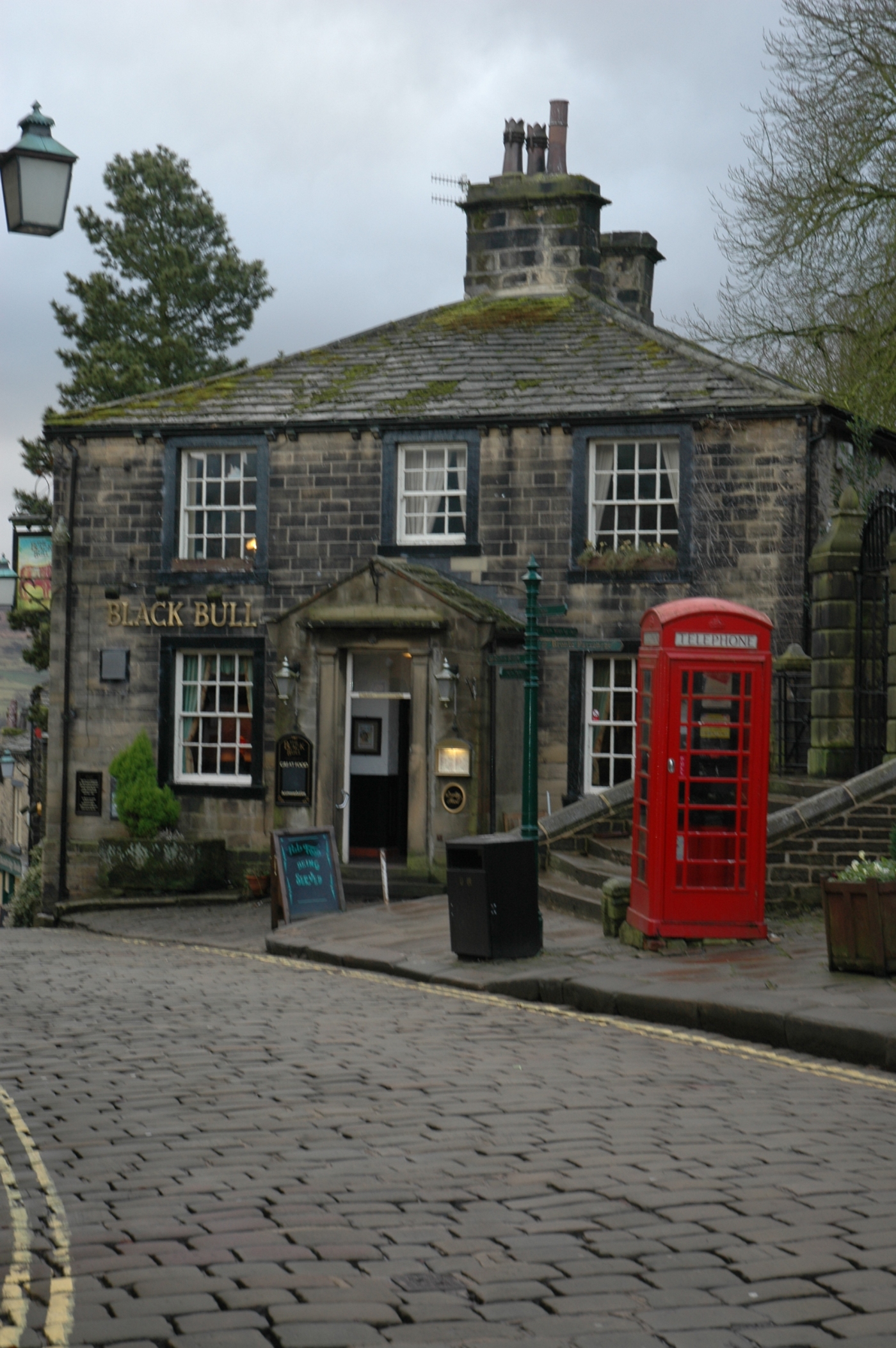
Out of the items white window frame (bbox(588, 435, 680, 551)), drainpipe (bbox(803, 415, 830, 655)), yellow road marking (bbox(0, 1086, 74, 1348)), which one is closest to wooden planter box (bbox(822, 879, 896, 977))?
yellow road marking (bbox(0, 1086, 74, 1348))

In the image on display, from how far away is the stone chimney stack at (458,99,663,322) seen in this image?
78.6ft

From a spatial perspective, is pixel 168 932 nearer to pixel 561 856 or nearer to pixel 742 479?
pixel 561 856

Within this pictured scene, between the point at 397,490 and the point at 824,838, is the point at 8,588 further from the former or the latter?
the point at 824,838

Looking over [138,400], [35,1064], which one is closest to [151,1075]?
[35,1064]

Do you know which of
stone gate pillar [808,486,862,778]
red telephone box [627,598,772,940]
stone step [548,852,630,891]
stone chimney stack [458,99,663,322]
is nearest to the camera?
red telephone box [627,598,772,940]

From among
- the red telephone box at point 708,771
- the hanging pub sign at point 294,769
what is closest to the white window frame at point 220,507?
the hanging pub sign at point 294,769

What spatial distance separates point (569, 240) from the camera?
24016 mm

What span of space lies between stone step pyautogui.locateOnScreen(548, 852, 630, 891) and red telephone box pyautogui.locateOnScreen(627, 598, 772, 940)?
2.82 m

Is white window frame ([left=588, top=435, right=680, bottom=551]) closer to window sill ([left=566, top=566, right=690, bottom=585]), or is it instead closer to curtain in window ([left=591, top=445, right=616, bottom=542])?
curtain in window ([left=591, top=445, right=616, bottom=542])

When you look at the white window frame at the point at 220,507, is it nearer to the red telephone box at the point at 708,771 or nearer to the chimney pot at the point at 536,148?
the chimney pot at the point at 536,148

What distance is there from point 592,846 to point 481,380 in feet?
25.8

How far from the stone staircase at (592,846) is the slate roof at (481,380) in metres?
5.80

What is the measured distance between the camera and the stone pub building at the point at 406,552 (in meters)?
19.8

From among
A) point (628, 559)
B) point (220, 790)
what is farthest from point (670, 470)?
point (220, 790)
